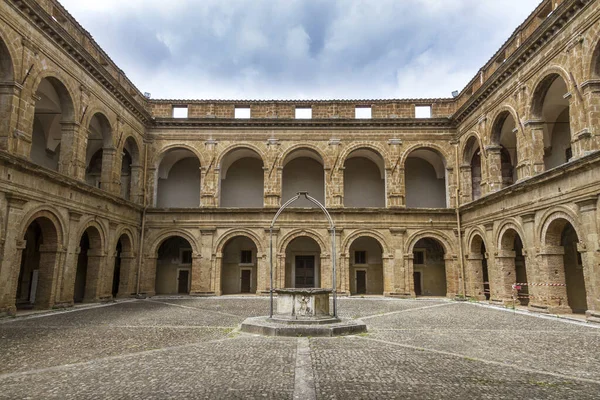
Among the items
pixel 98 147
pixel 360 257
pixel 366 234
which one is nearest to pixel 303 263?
pixel 360 257

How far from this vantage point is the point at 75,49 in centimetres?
1659

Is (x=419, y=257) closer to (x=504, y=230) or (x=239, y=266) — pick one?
(x=504, y=230)

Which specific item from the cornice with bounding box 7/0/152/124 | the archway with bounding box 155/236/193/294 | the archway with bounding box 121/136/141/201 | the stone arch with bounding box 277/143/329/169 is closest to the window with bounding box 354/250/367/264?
the stone arch with bounding box 277/143/329/169

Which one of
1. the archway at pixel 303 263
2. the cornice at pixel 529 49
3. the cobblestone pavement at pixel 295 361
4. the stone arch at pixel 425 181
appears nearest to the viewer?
the cobblestone pavement at pixel 295 361

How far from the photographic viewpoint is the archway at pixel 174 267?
999 inches

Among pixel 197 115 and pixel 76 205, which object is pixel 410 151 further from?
pixel 76 205

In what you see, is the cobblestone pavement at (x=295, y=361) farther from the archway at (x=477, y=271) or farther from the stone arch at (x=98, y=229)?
the archway at (x=477, y=271)

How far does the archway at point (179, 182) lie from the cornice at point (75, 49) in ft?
13.7

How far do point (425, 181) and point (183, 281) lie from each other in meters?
16.6

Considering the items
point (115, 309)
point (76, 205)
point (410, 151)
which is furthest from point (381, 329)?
point (410, 151)

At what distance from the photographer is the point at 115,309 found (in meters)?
16.1

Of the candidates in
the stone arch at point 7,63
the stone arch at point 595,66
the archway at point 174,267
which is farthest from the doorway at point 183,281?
the stone arch at point 595,66

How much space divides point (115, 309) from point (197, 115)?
12623mm

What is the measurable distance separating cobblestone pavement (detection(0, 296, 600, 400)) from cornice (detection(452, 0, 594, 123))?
10176 mm
